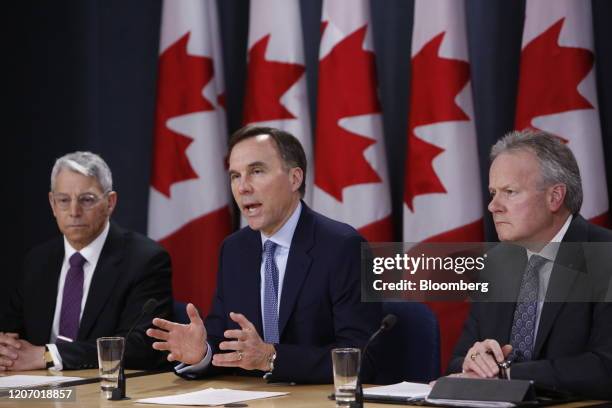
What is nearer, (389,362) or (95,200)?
(389,362)

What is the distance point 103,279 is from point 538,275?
1.93m

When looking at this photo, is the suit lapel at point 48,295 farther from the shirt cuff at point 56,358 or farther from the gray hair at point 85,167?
the shirt cuff at point 56,358

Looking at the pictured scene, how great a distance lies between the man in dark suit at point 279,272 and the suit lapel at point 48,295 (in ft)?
2.94

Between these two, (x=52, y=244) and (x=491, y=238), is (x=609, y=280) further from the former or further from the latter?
(x=52, y=244)

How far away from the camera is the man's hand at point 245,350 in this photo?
10.5 feet

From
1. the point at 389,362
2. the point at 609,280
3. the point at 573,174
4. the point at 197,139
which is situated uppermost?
the point at 197,139

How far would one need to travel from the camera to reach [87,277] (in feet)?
14.5

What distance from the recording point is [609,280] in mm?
3121

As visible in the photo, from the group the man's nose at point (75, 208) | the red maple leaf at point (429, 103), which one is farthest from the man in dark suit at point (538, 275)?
the man's nose at point (75, 208)

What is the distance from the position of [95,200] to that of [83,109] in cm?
147

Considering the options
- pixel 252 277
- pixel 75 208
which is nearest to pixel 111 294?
pixel 75 208

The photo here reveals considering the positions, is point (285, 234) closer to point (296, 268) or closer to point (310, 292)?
point (296, 268)

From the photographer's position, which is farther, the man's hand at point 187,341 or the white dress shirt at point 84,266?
the white dress shirt at point 84,266

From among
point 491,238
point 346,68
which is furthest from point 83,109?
point 491,238
